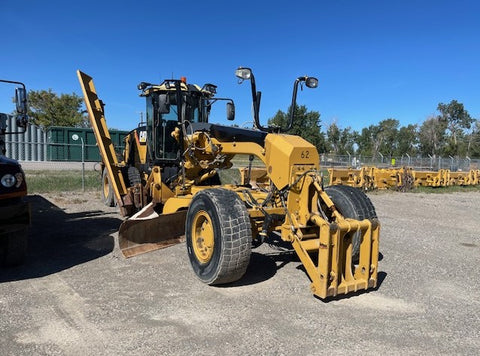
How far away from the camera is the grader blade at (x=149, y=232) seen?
5602mm

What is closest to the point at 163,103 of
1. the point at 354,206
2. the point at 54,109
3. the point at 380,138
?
the point at 354,206

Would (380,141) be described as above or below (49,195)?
above

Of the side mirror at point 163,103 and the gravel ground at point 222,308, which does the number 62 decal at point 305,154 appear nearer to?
the gravel ground at point 222,308

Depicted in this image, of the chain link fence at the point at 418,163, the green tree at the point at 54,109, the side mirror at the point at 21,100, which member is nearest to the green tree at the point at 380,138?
the chain link fence at the point at 418,163

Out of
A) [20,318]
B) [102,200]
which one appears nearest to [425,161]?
[102,200]

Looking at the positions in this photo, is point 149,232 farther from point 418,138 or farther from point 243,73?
point 418,138

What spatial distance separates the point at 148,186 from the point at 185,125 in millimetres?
1532

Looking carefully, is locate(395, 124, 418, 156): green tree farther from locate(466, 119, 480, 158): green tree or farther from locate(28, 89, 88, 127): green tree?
locate(28, 89, 88, 127): green tree

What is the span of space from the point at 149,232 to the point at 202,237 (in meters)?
1.10

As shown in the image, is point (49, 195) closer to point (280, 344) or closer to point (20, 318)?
point (20, 318)

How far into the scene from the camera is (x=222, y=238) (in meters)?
4.52

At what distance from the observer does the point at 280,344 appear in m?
3.44

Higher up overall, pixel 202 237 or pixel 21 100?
pixel 21 100

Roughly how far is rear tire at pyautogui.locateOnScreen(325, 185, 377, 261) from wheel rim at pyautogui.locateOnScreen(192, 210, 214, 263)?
1.80 meters
